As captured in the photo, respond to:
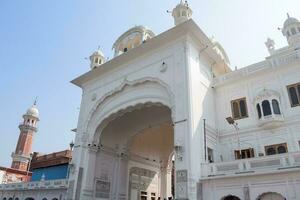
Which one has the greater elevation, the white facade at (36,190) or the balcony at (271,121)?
the balcony at (271,121)

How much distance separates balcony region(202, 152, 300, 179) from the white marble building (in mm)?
43

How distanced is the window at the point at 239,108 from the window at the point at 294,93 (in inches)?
96.4

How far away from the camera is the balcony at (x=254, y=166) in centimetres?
1119

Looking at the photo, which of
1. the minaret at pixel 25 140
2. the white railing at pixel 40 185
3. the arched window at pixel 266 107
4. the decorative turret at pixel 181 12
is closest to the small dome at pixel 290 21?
the decorative turret at pixel 181 12

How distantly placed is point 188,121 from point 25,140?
111 ft

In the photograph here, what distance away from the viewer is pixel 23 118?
42250 millimetres

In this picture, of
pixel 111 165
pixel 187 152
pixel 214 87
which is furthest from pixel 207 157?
pixel 111 165

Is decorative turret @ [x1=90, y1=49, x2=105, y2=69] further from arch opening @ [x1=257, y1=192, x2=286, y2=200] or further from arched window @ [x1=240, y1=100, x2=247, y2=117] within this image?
arch opening @ [x1=257, y1=192, x2=286, y2=200]

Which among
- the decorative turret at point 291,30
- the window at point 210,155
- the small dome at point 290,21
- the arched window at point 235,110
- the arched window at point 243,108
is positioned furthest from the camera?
the small dome at point 290,21

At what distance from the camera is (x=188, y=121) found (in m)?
14.0

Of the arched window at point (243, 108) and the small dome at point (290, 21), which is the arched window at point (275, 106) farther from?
the small dome at point (290, 21)

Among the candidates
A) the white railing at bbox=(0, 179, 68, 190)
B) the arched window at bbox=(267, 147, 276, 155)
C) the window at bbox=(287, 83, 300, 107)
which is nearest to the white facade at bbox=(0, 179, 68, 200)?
the white railing at bbox=(0, 179, 68, 190)

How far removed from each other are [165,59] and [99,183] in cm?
999

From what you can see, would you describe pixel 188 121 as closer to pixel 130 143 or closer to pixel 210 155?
pixel 210 155
